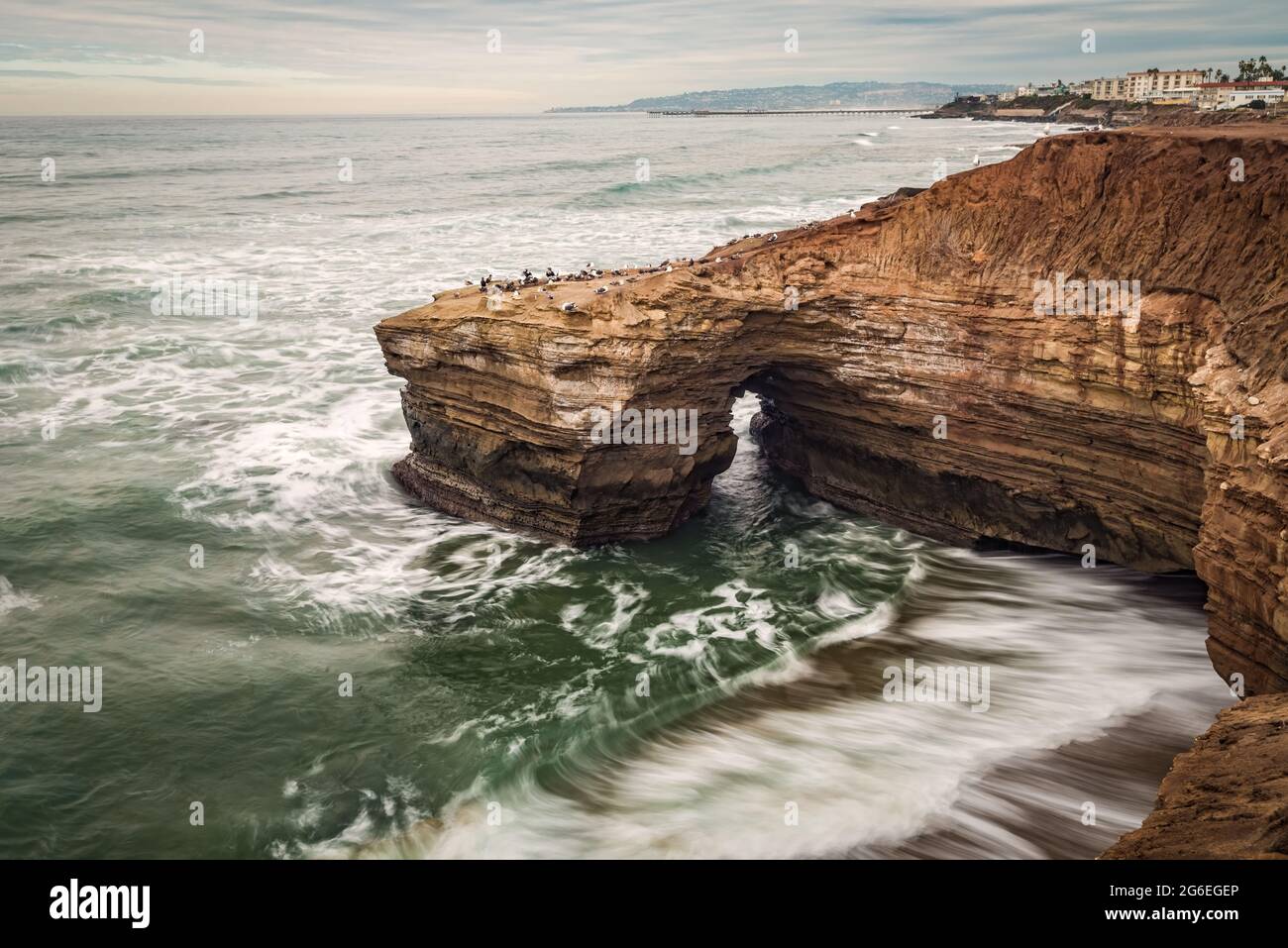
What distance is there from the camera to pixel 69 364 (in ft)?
87.9

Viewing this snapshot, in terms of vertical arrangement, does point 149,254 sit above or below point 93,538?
above

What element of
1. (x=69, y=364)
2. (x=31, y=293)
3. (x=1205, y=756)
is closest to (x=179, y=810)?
(x=1205, y=756)

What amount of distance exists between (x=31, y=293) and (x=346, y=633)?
2807cm

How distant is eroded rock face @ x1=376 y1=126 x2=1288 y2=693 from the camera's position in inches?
512

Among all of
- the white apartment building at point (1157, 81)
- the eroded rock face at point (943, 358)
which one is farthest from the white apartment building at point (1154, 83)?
the eroded rock face at point (943, 358)

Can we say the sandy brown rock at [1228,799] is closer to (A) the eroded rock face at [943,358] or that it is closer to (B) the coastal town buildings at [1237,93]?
(A) the eroded rock face at [943,358]

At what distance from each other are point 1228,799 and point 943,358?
29.7ft

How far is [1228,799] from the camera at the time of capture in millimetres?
7145

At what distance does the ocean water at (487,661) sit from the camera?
34.5ft

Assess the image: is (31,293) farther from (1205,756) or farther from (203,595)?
(1205,756)

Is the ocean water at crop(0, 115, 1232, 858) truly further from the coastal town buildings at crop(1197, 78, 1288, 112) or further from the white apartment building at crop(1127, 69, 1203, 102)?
the white apartment building at crop(1127, 69, 1203, 102)

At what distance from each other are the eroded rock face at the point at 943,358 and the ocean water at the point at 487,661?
1.01 meters

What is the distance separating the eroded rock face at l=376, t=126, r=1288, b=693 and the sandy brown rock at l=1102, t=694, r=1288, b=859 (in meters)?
3.02

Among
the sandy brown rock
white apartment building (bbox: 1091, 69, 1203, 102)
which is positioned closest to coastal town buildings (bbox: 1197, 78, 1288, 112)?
white apartment building (bbox: 1091, 69, 1203, 102)
